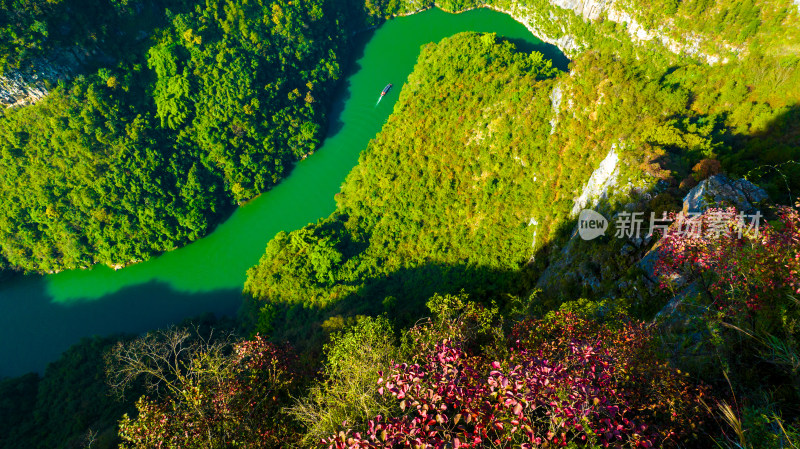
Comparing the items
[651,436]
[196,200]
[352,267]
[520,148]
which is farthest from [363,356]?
[196,200]

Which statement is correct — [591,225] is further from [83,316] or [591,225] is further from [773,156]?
[83,316]

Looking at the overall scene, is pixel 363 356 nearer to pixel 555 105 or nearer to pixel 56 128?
pixel 555 105

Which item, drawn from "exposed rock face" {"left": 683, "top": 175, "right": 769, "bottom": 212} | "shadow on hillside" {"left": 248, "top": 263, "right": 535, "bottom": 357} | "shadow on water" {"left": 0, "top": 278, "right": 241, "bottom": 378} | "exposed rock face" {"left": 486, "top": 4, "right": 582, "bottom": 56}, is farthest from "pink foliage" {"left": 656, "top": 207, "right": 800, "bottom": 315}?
"exposed rock face" {"left": 486, "top": 4, "right": 582, "bottom": 56}

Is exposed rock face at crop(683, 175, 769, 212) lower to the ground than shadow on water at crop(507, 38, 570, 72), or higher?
higher

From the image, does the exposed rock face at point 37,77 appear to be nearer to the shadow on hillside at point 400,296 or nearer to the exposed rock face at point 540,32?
the shadow on hillside at point 400,296

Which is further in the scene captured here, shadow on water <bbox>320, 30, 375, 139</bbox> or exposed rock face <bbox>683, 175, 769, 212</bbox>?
shadow on water <bbox>320, 30, 375, 139</bbox>

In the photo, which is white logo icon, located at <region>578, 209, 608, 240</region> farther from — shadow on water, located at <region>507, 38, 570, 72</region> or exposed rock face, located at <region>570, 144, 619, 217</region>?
shadow on water, located at <region>507, 38, 570, 72</region>
